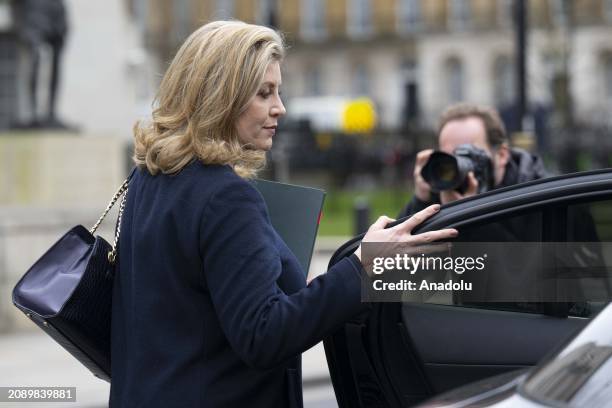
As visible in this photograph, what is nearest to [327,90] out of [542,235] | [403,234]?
[542,235]

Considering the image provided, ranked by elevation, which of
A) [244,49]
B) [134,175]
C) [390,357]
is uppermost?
[244,49]

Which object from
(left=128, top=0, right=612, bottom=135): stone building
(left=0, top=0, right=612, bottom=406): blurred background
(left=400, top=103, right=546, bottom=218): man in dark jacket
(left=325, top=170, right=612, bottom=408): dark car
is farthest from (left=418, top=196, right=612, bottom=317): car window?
(left=128, top=0, right=612, bottom=135): stone building

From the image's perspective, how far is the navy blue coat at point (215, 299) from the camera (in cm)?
278

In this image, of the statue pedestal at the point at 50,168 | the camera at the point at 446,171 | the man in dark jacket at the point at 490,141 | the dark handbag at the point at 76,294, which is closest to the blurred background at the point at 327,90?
the statue pedestal at the point at 50,168

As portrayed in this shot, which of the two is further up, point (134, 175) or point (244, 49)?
point (244, 49)

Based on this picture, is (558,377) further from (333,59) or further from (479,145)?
(333,59)

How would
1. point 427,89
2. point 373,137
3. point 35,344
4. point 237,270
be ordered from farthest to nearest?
point 427,89 → point 373,137 → point 35,344 → point 237,270

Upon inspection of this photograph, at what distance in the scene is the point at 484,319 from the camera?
3.16m

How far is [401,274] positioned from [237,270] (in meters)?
0.43

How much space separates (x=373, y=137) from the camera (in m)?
44.3

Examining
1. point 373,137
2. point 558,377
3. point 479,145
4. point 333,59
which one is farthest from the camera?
point 333,59

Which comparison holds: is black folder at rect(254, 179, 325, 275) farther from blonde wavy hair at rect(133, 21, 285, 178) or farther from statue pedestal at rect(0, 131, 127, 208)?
statue pedestal at rect(0, 131, 127, 208)

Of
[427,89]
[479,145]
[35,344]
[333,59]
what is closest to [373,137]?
[427,89]

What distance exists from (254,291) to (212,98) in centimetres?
47
